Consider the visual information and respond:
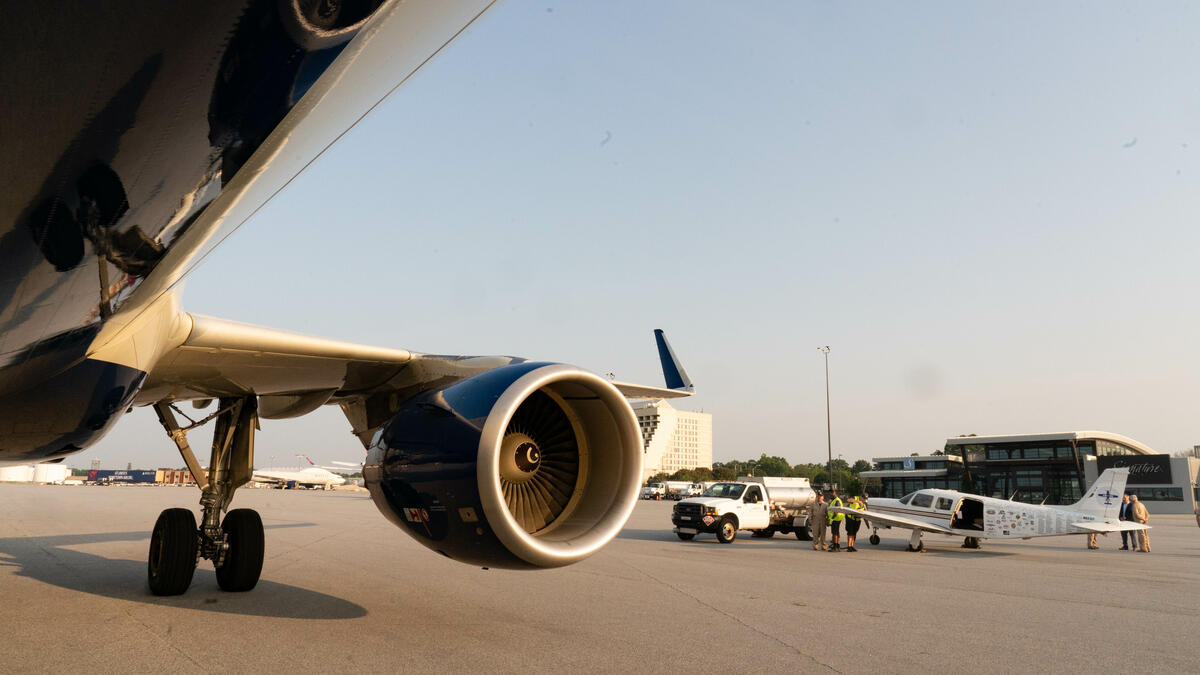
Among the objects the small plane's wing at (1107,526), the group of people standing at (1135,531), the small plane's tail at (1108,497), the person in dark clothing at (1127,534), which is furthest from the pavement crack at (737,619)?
the person in dark clothing at (1127,534)

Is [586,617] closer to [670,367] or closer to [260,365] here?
[260,365]

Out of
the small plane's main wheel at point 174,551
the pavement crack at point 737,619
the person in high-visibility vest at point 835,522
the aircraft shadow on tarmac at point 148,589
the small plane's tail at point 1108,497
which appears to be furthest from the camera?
the small plane's tail at point 1108,497

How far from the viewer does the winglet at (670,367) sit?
67.4 ft

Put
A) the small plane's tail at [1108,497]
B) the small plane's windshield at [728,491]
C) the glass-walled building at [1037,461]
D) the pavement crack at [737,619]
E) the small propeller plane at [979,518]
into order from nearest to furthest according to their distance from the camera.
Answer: the pavement crack at [737,619]
the small propeller plane at [979,518]
the small plane's tail at [1108,497]
the small plane's windshield at [728,491]
the glass-walled building at [1037,461]

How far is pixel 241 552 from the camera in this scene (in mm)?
7359

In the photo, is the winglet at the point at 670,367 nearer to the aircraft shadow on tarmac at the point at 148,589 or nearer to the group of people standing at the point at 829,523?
the group of people standing at the point at 829,523

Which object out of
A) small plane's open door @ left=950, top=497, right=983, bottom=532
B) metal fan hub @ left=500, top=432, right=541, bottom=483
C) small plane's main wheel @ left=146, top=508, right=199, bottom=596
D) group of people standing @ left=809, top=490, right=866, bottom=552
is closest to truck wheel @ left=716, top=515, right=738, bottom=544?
group of people standing @ left=809, top=490, right=866, bottom=552

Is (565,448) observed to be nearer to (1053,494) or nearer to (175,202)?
(175,202)

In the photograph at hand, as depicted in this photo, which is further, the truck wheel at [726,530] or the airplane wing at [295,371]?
the truck wheel at [726,530]

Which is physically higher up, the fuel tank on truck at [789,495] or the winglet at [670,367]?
the winglet at [670,367]

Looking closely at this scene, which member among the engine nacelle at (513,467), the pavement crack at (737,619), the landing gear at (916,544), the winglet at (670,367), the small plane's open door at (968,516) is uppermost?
the winglet at (670,367)

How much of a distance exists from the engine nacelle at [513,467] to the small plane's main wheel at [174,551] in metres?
2.82

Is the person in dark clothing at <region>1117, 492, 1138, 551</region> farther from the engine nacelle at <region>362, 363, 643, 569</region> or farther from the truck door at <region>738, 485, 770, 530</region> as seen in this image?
the engine nacelle at <region>362, 363, 643, 569</region>

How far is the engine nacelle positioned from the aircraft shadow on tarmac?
2199 millimetres
